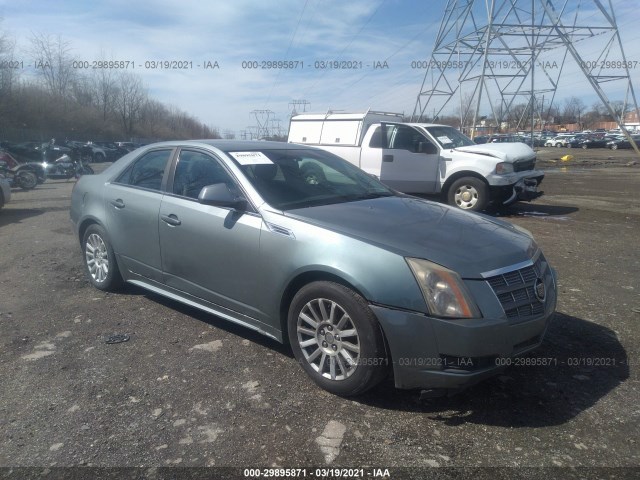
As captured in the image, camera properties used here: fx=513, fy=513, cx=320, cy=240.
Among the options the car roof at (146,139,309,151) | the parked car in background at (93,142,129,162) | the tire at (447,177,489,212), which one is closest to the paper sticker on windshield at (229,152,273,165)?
the car roof at (146,139,309,151)

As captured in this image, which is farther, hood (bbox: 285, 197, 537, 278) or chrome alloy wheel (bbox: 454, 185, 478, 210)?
chrome alloy wheel (bbox: 454, 185, 478, 210)

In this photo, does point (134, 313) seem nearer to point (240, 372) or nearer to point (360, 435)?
point (240, 372)

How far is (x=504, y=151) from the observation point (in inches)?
397

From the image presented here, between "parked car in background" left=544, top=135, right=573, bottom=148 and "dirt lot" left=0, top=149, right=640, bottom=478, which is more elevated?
"parked car in background" left=544, top=135, right=573, bottom=148

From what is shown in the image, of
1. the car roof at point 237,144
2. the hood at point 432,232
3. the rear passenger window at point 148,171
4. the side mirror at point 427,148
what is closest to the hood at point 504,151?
the side mirror at point 427,148

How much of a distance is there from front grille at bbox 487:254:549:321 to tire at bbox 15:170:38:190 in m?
18.2

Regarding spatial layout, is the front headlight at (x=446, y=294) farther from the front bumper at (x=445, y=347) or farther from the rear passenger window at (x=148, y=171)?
the rear passenger window at (x=148, y=171)

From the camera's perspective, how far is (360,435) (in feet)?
9.36

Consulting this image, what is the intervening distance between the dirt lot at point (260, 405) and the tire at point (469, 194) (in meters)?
4.93

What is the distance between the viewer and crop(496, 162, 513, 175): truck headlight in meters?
9.71

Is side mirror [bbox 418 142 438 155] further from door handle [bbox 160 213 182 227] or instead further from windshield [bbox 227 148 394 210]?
door handle [bbox 160 213 182 227]

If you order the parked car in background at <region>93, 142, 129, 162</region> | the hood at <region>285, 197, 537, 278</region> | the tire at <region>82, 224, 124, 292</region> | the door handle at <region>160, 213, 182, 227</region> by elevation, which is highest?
the hood at <region>285, 197, 537, 278</region>

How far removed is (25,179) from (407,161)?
44.6 feet

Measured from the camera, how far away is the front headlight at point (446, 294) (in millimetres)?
2832
